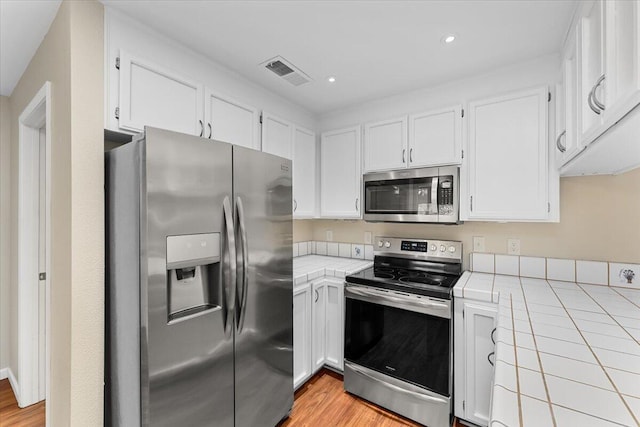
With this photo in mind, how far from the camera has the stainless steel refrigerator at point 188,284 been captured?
3.92 feet

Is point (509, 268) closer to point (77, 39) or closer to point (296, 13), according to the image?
point (296, 13)

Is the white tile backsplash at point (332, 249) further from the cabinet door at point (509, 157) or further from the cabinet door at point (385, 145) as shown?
the cabinet door at point (509, 157)

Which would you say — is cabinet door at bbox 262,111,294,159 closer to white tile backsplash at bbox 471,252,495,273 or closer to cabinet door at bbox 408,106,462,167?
cabinet door at bbox 408,106,462,167

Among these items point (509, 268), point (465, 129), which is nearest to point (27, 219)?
point (465, 129)

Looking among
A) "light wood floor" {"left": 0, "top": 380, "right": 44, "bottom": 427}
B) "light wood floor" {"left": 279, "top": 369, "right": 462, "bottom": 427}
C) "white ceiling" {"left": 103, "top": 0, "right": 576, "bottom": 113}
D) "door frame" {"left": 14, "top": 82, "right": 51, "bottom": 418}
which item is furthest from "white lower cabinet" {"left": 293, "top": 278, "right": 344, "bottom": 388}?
"door frame" {"left": 14, "top": 82, "right": 51, "bottom": 418}

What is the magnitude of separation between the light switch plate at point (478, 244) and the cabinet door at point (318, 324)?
1252 mm

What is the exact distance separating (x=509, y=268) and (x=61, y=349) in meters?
2.78

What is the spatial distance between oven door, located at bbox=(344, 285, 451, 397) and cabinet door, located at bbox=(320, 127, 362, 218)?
0.79 metres

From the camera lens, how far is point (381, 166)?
245cm

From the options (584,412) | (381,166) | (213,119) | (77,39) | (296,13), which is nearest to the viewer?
(584,412)

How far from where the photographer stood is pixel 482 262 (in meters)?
2.23

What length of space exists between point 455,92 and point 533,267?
4.64 ft

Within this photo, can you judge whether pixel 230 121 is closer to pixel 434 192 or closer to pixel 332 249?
pixel 434 192

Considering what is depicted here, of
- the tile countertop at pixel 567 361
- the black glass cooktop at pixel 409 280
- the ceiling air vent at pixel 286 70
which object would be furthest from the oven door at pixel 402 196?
the ceiling air vent at pixel 286 70
